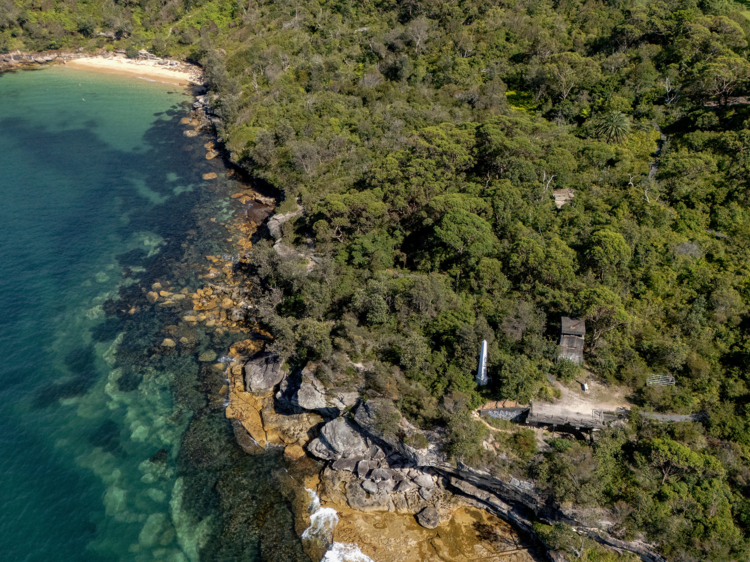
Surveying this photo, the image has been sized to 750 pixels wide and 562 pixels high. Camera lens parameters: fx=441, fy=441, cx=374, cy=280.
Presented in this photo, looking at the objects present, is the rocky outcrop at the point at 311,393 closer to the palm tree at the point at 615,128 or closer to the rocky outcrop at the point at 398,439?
the rocky outcrop at the point at 398,439

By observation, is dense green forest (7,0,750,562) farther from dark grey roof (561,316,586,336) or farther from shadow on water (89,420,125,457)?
shadow on water (89,420,125,457)

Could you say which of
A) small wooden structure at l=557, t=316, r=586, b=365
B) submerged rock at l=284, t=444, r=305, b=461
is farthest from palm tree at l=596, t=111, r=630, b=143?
submerged rock at l=284, t=444, r=305, b=461

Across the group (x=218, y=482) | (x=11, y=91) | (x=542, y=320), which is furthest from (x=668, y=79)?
(x=11, y=91)

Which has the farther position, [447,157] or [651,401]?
[447,157]

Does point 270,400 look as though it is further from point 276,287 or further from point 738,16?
point 738,16

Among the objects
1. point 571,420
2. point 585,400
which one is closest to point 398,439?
point 571,420

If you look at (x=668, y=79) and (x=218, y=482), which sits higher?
(x=668, y=79)

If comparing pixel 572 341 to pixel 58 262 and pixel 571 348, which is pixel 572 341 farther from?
pixel 58 262
